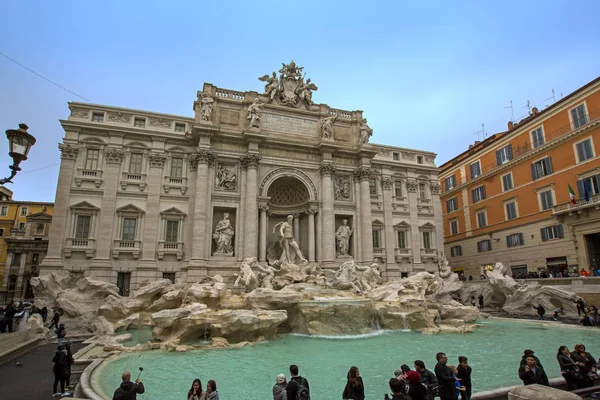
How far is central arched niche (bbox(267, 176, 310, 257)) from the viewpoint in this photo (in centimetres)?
2656

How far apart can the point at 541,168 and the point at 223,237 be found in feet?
80.8

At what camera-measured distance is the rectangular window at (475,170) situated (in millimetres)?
34375

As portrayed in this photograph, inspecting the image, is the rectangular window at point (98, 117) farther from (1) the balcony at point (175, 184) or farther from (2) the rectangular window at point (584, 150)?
(2) the rectangular window at point (584, 150)

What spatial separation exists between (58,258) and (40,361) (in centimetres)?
1173

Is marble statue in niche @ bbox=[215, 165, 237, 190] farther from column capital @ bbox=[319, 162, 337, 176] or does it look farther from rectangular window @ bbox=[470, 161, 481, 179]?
rectangular window @ bbox=[470, 161, 481, 179]

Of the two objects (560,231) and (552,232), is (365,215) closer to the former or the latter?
(552,232)

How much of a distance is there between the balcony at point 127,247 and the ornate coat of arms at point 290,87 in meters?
13.8

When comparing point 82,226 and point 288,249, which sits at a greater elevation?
point 82,226

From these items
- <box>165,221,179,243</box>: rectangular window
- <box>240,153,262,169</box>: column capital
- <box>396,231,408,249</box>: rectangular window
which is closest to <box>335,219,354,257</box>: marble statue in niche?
<box>396,231,408,249</box>: rectangular window

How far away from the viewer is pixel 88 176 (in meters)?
22.5

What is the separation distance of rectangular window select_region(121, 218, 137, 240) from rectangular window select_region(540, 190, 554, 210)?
29614 millimetres

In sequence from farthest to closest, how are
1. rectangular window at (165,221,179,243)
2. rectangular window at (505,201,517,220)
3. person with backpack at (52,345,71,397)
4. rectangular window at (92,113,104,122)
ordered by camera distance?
rectangular window at (505,201,517,220), rectangular window at (92,113,104,122), rectangular window at (165,221,179,243), person with backpack at (52,345,71,397)

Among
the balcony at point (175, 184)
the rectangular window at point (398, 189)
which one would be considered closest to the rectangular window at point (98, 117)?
the balcony at point (175, 184)

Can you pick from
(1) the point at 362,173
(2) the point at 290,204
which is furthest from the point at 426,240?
(2) the point at 290,204
